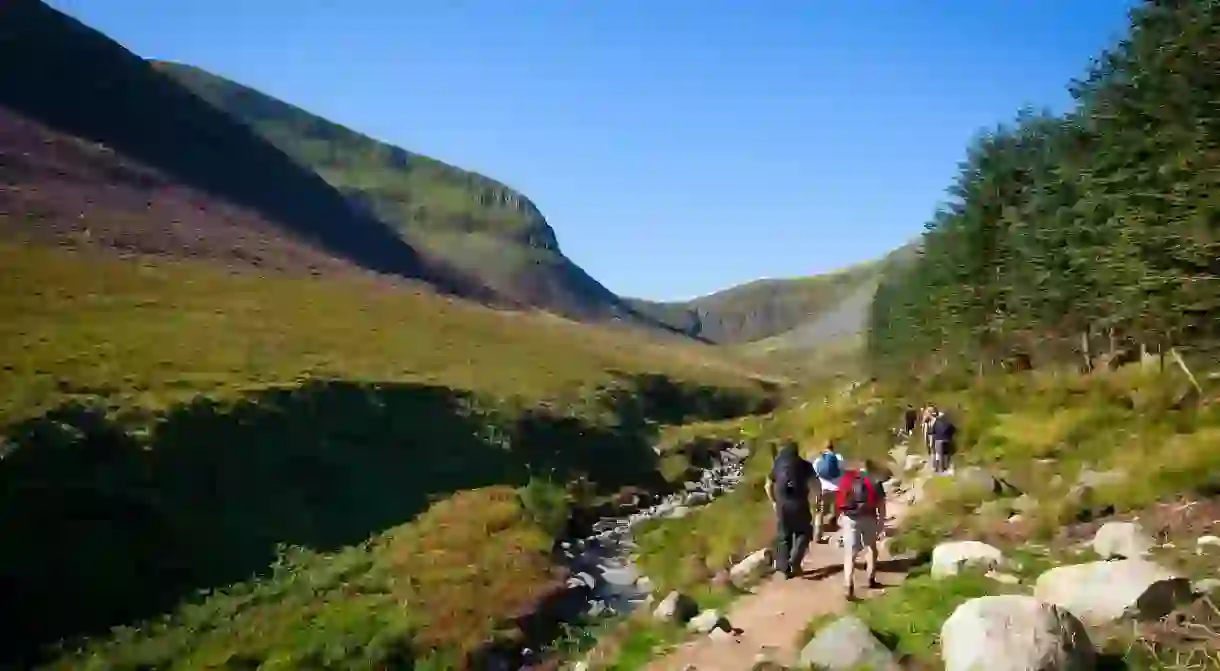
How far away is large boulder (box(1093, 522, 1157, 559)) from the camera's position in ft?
38.4

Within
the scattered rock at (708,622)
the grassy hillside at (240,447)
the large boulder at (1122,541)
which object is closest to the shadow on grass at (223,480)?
the grassy hillside at (240,447)

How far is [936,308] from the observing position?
2178 inches

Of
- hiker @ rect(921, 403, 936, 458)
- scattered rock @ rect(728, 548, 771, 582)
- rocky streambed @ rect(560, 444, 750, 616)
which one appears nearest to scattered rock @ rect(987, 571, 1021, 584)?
scattered rock @ rect(728, 548, 771, 582)

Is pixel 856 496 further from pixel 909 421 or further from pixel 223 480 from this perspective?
pixel 223 480

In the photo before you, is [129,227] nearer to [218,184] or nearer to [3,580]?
[218,184]

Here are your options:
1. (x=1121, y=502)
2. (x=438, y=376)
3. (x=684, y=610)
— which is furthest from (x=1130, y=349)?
(x=438, y=376)

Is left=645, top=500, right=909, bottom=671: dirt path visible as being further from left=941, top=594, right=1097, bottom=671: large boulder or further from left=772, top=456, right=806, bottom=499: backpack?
left=941, top=594, right=1097, bottom=671: large boulder

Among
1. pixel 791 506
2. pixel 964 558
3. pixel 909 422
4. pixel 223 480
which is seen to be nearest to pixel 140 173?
pixel 223 480

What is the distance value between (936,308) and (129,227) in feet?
285

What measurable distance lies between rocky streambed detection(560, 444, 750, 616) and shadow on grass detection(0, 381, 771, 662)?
4.44 meters

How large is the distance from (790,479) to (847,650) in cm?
440

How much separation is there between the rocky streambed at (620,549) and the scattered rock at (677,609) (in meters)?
6.37

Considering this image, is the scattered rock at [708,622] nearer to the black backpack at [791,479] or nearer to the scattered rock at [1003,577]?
the black backpack at [791,479]

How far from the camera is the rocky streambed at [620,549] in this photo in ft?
76.0
